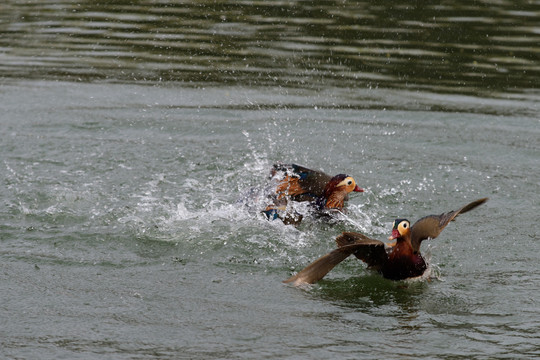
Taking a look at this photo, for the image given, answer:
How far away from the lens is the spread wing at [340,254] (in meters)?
6.16

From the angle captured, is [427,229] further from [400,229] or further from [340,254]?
[340,254]

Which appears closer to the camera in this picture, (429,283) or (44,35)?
(429,283)

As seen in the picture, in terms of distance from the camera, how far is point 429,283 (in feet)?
21.6

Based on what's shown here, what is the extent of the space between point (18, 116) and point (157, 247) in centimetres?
401

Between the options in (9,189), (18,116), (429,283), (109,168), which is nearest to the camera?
(429,283)

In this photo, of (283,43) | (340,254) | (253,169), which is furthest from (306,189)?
(283,43)

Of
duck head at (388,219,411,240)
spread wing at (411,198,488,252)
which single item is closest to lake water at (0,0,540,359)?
spread wing at (411,198,488,252)

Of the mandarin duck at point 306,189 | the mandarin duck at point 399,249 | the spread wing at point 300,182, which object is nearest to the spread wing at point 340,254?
the mandarin duck at point 399,249

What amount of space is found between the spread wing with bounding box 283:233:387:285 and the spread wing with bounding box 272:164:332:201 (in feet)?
4.06

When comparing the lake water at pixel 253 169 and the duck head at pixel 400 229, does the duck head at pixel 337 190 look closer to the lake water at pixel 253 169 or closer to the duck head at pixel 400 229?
the lake water at pixel 253 169

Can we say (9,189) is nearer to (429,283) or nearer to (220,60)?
(429,283)

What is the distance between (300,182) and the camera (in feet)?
25.4

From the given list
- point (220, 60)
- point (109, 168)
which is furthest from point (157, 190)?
point (220, 60)

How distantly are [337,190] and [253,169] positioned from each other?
61.2 inches
